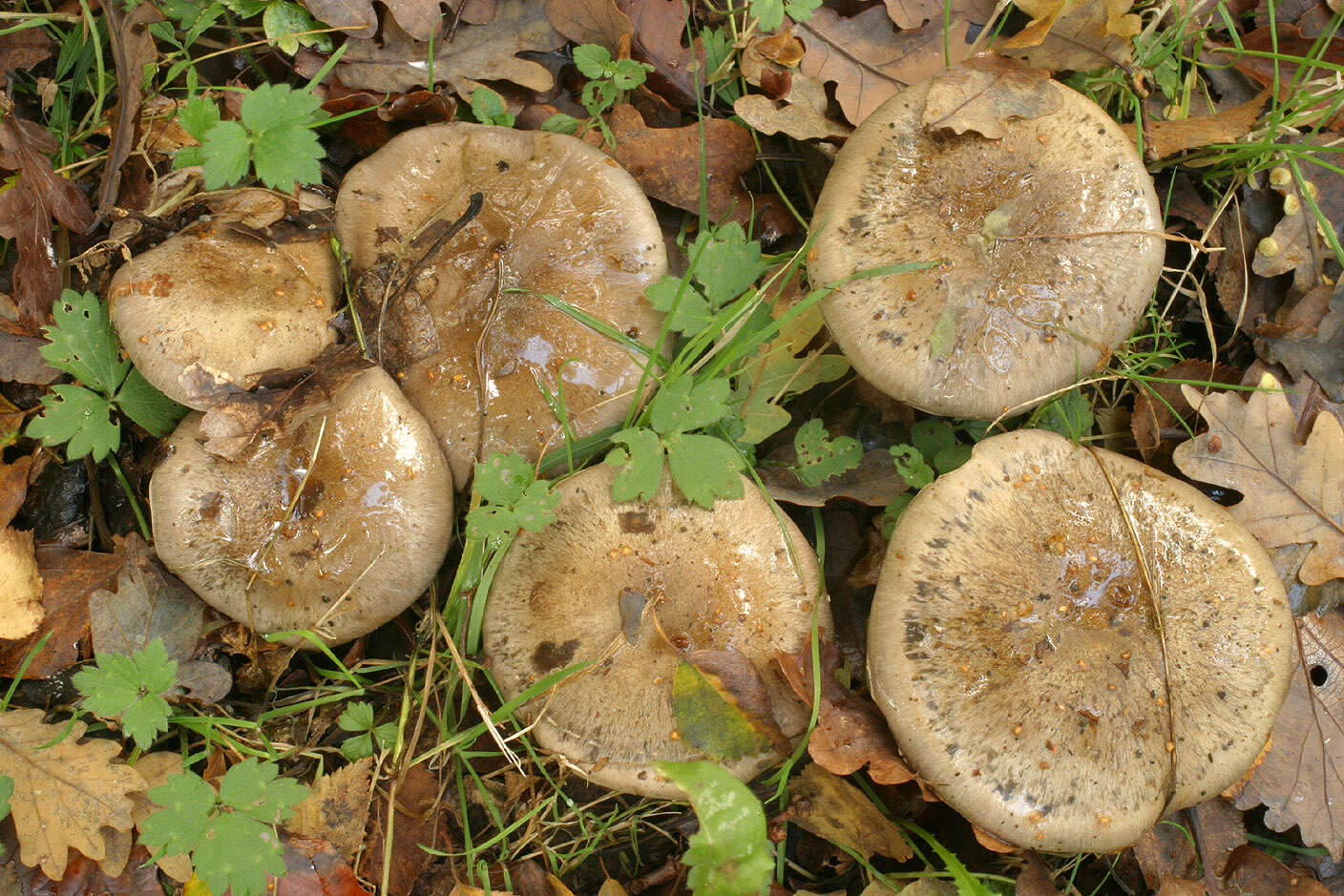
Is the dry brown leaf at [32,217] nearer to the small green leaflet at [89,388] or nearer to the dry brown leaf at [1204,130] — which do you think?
the small green leaflet at [89,388]

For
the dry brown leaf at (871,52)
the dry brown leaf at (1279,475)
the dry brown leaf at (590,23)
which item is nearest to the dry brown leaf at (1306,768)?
the dry brown leaf at (1279,475)

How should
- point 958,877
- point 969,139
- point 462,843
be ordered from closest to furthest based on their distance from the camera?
point 958,877, point 969,139, point 462,843

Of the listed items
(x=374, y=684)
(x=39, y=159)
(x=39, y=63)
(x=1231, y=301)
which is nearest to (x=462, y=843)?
(x=374, y=684)

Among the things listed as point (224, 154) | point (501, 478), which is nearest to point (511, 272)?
point (501, 478)

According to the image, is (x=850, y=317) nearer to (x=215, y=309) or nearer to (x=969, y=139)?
(x=969, y=139)

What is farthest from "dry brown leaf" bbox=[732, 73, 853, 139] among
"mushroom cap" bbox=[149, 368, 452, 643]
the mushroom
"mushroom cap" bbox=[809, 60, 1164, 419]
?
"mushroom cap" bbox=[149, 368, 452, 643]

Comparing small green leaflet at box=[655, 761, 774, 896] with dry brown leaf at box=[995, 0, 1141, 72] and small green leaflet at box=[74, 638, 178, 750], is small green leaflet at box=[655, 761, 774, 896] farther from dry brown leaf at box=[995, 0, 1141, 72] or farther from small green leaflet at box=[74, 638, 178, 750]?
dry brown leaf at box=[995, 0, 1141, 72]
